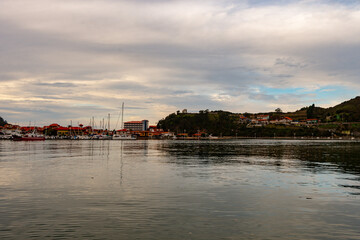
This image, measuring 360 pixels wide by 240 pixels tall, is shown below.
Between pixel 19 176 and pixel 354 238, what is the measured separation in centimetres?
3290

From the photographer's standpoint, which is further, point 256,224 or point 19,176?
point 19,176

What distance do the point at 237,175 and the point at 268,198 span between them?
12.7 meters

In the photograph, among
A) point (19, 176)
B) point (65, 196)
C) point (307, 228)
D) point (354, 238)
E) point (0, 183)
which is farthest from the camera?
point (19, 176)

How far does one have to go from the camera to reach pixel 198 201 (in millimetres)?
22516

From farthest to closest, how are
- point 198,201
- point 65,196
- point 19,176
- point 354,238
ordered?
1. point 19,176
2. point 65,196
3. point 198,201
4. point 354,238

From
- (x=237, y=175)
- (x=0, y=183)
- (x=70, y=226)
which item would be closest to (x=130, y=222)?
(x=70, y=226)

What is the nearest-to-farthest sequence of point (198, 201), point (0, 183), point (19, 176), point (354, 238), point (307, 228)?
point (354, 238), point (307, 228), point (198, 201), point (0, 183), point (19, 176)

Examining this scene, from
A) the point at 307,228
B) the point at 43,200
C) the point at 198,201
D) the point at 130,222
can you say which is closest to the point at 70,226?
the point at 130,222

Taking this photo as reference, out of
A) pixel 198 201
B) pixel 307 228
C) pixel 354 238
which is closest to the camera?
pixel 354 238

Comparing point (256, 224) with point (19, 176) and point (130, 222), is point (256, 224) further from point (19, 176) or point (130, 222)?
point (19, 176)

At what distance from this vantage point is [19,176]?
34.7m

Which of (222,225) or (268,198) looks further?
(268,198)

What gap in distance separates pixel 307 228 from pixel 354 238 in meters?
2.25

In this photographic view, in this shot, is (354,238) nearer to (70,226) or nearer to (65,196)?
(70,226)
